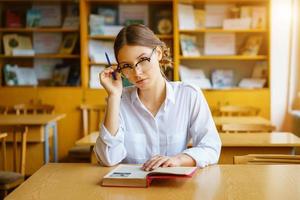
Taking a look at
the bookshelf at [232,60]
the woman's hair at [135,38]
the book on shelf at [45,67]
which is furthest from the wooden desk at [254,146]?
the book on shelf at [45,67]

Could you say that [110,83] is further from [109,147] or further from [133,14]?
[133,14]

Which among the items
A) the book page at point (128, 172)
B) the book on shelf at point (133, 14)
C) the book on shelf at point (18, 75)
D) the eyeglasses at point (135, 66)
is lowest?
the book page at point (128, 172)

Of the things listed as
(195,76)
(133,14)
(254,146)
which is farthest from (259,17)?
(254,146)

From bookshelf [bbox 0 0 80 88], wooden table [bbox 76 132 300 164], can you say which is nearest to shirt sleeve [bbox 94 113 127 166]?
wooden table [bbox 76 132 300 164]

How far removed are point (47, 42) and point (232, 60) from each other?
7.34 ft

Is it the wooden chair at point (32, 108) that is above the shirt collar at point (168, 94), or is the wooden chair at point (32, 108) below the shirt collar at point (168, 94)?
below

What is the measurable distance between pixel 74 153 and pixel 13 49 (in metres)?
1.81

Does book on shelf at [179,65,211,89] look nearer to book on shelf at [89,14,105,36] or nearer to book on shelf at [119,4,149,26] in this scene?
book on shelf at [119,4,149,26]

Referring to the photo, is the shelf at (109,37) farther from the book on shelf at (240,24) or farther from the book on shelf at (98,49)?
the book on shelf at (240,24)

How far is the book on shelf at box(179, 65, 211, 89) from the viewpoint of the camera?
5340 millimetres

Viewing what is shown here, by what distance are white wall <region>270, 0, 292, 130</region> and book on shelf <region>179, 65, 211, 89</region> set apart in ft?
2.52

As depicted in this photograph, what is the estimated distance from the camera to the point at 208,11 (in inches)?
214

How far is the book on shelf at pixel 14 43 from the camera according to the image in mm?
5438

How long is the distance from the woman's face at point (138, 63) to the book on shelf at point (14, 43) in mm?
4013
